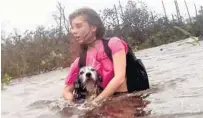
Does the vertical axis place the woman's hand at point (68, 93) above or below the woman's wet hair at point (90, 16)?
below

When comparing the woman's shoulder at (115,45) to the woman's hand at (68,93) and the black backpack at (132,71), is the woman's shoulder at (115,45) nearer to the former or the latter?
the black backpack at (132,71)

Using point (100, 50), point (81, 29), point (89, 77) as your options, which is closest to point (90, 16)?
point (81, 29)

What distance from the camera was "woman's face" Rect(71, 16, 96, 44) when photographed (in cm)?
467

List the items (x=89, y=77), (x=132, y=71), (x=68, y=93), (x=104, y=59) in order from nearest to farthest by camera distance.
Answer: (x=89, y=77), (x=104, y=59), (x=132, y=71), (x=68, y=93)

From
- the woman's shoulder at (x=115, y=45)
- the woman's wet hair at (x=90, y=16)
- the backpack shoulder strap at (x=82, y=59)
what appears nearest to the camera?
the woman's shoulder at (x=115, y=45)

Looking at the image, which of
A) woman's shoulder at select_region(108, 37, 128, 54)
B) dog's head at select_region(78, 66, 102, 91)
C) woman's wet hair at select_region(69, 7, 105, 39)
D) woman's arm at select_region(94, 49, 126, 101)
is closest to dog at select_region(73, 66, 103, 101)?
dog's head at select_region(78, 66, 102, 91)

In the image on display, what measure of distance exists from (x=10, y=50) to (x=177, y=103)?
717 inches

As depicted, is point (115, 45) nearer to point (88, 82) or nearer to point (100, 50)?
point (100, 50)

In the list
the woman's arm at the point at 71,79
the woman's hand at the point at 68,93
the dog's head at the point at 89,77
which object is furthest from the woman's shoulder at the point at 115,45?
the woman's hand at the point at 68,93

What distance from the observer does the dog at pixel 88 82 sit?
4570mm

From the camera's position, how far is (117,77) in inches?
176

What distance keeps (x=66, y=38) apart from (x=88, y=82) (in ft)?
88.4

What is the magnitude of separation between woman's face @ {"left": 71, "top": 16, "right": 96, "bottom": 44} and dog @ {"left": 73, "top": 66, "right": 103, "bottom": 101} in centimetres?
33

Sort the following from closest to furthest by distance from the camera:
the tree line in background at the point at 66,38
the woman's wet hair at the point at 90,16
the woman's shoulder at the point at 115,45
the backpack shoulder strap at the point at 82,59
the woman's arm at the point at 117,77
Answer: the woman's arm at the point at 117,77
the woman's shoulder at the point at 115,45
the woman's wet hair at the point at 90,16
the backpack shoulder strap at the point at 82,59
the tree line in background at the point at 66,38
